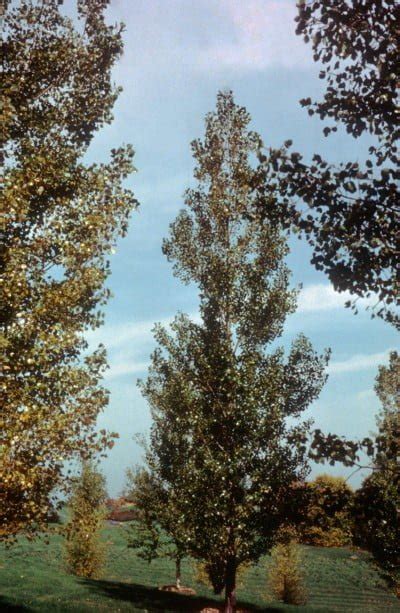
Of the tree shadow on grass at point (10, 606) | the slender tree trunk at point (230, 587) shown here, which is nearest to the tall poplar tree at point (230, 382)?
the slender tree trunk at point (230, 587)

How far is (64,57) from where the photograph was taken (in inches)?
581

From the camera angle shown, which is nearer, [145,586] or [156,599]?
[156,599]

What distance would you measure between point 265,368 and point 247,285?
11.9 feet

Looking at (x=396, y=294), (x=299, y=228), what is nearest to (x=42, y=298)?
(x=299, y=228)

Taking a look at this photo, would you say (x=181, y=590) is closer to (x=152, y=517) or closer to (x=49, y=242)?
(x=152, y=517)

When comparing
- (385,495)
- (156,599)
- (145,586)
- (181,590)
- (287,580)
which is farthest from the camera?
(287,580)

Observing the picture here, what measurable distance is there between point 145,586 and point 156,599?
8105 mm

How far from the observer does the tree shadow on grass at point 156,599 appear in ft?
83.1

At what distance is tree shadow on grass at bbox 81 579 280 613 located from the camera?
2533cm

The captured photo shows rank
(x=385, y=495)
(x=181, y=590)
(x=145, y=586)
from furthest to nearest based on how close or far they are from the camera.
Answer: (x=145, y=586) < (x=181, y=590) < (x=385, y=495)

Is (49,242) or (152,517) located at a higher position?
(49,242)

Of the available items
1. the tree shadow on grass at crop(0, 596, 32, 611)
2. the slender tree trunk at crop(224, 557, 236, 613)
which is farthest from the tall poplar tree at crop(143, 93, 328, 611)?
the tree shadow on grass at crop(0, 596, 32, 611)

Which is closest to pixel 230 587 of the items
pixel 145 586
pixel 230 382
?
pixel 230 382

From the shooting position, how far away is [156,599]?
27.5 metres
